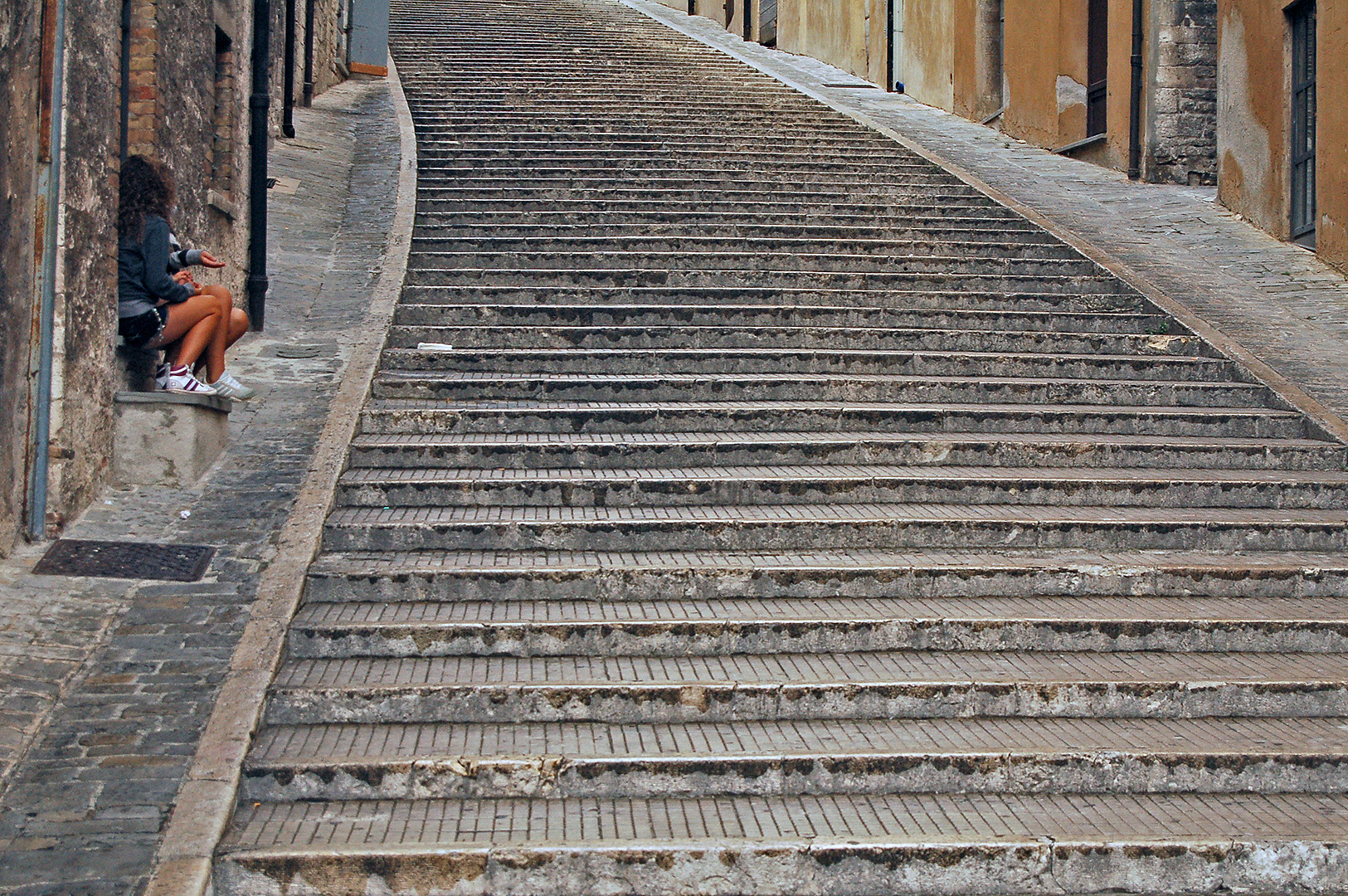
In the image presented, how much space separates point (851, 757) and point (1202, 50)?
12.1m

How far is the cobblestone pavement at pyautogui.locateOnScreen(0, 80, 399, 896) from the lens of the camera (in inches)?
138

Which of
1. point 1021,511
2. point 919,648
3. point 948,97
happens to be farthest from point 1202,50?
point 919,648

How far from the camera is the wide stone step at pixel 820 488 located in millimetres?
5809

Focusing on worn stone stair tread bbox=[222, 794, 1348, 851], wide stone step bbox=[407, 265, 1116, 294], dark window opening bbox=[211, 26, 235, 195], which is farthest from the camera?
dark window opening bbox=[211, 26, 235, 195]

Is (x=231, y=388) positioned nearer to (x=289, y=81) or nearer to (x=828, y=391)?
(x=828, y=391)

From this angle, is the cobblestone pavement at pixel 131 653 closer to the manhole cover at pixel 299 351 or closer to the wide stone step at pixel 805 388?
the manhole cover at pixel 299 351

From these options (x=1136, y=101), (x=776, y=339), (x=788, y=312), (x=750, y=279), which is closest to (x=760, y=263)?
(x=750, y=279)

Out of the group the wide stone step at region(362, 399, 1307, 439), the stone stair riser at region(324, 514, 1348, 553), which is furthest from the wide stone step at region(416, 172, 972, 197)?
the stone stair riser at region(324, 514, 1348, 553)

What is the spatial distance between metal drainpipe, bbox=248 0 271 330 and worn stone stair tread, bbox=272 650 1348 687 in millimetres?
4270

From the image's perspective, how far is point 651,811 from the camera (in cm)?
398

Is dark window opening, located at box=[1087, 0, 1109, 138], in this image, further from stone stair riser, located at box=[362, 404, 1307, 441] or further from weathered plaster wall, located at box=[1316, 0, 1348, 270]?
stone stair riser, located at box=[362, 404, 1307, 441]

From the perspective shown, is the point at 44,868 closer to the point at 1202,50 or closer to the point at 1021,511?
the point at 1021,511

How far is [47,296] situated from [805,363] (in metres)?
4.21

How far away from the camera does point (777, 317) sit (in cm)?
809
